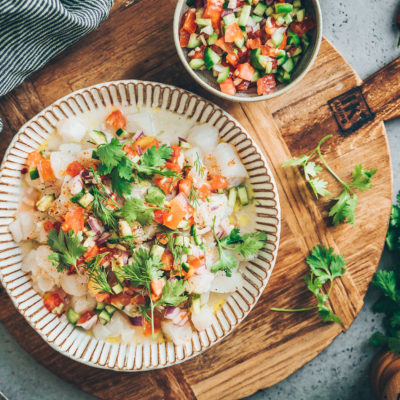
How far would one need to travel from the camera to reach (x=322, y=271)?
259 centimetres

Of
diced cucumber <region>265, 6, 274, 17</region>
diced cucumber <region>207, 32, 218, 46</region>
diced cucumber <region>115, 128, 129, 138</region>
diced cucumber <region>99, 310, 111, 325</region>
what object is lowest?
diced cucumber <region>99, 310, 111, 325</region>

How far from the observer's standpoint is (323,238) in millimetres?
2631

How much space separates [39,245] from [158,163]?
3.32 feet

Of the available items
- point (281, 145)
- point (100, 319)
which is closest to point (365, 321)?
point (281, 145)

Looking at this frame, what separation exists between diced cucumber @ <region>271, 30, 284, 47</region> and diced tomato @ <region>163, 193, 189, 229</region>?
108cm

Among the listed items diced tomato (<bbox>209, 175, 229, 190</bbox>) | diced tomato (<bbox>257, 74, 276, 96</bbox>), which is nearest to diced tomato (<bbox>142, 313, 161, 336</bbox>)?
diced tomato (<bbox>209, 175, 229, 190</bbox>)

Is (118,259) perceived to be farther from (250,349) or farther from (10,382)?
(10,382)

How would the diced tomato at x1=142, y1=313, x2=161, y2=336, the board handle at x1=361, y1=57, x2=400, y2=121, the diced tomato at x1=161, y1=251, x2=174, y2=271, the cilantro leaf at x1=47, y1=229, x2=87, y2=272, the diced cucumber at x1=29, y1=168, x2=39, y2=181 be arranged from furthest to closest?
1. the board handle at x1=361, y1=57, x2=400, y2=121
2. the diced tomato at x1=142, y1=313, x2=161, y2=336
3. the diced cucumber at x1=29, y1=168, x2=39, y2=181
4. the diced tomato at x1=161, y1=251, x2=174, y2=271
5. the cilantro leaf at x1=47, y1=229, x2=87, y2=272

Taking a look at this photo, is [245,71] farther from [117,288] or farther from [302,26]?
[117,288]

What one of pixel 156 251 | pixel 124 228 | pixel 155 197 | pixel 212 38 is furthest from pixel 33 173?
pixel 212 38

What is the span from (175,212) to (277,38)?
1.22m

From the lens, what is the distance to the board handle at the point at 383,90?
2590 millimetres

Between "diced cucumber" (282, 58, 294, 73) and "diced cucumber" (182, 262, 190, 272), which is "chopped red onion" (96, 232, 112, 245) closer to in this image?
"diced cucumber" (182, 262, 190, 272)

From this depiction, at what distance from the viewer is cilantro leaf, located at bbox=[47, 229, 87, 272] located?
216 cm
